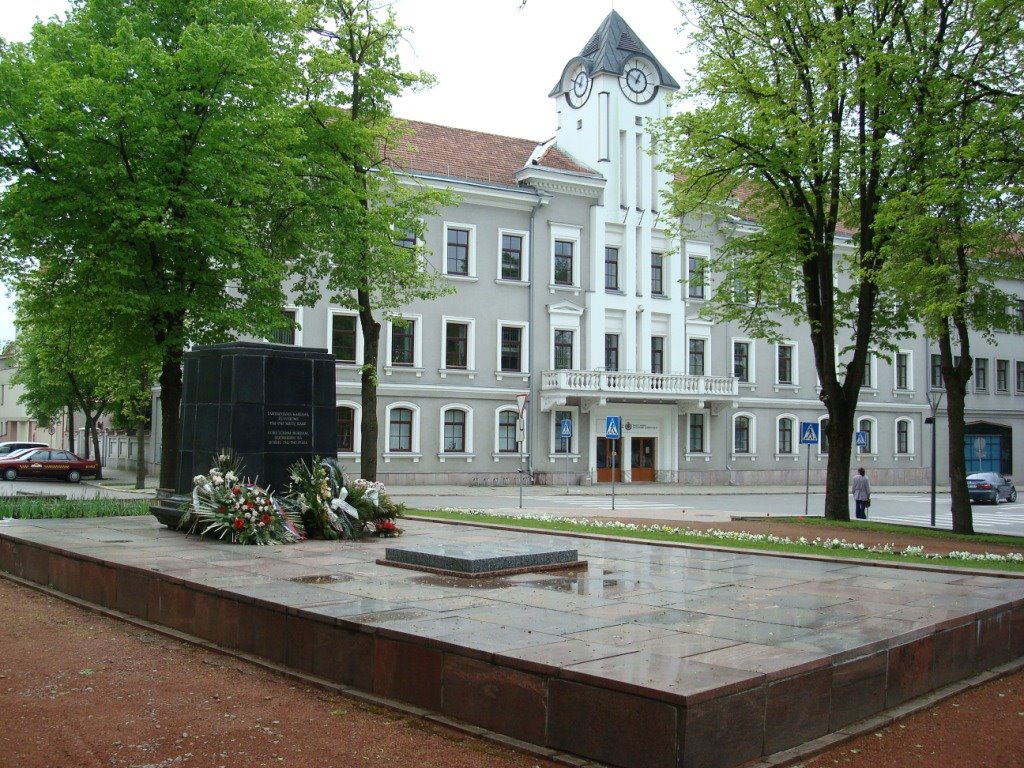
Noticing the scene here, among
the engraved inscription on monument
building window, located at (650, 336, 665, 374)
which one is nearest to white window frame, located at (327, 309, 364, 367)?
building window, located at (650, 336, 665, 374)

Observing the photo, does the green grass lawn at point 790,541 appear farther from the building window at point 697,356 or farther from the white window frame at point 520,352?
the building window at point 697,356

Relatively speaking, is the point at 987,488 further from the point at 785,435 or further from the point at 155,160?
the point at 155,160

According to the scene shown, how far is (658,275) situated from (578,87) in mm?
9696

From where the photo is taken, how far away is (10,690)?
24.5ft

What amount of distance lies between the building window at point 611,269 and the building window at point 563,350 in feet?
10.7

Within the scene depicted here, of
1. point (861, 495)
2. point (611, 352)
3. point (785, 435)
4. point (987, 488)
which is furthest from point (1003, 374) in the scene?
point (861, 495)

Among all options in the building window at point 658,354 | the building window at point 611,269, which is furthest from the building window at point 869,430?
the building window at point 611,269

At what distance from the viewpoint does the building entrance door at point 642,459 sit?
4681 cm

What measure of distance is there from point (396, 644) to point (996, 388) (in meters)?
60.0

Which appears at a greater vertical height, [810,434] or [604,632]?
[810,434]

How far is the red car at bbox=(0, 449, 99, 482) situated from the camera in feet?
142

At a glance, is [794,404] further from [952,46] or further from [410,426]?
[952,46]

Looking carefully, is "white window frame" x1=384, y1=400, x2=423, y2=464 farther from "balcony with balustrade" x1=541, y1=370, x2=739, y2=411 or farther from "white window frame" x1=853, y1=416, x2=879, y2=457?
"white window frame" x1=853, y1=416, x2=879, y2=457

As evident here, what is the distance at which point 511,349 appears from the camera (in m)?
43.7
